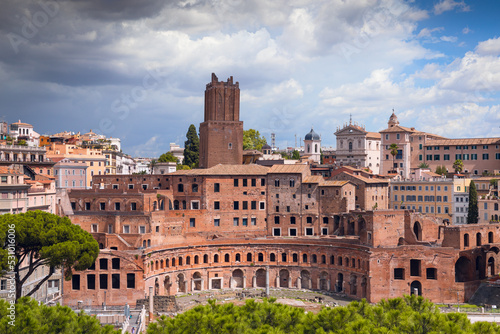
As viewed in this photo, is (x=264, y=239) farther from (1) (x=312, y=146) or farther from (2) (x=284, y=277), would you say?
(1) (x=312, y=146)

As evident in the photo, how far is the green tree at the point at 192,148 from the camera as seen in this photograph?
10719cm

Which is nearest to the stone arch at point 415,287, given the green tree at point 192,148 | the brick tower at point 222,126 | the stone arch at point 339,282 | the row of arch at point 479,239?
the row of arch at point 479,239

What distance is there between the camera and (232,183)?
78.9 m

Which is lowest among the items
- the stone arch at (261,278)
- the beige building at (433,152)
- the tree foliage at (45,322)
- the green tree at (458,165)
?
the stone arch at (261,278)

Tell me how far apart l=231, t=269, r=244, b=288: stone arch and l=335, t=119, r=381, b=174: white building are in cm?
4110

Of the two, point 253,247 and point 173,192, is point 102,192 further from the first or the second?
point 253,247

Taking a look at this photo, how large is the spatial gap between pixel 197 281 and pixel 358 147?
1953 inches

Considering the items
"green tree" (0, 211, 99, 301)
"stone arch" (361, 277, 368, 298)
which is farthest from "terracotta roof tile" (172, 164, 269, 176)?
"green tree" (0, 211, 99, 301)

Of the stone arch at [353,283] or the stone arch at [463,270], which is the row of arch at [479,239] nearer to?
the stone arch at [463,270]

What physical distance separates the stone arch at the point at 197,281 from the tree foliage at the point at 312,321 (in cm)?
3347

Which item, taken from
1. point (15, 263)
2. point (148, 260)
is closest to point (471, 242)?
point (148, 260)

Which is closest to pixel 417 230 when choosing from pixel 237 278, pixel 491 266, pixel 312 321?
pixel 491 266

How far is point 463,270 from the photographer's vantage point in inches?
2712

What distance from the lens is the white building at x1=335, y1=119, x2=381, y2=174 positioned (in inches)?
4392
